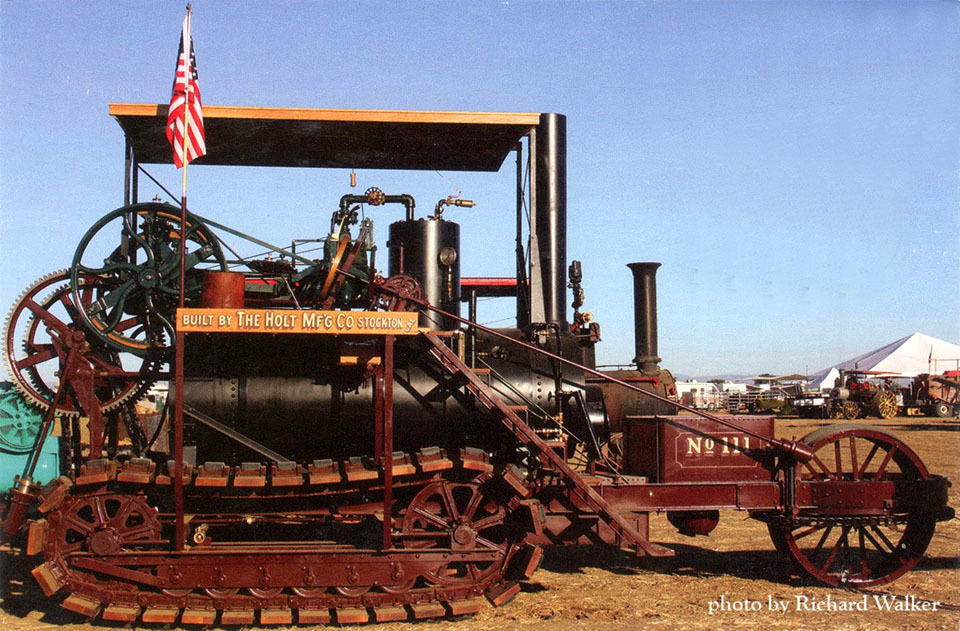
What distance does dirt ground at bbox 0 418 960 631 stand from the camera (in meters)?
7.18

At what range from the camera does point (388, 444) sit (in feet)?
23.8

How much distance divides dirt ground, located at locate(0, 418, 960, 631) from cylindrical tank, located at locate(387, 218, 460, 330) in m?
3.20

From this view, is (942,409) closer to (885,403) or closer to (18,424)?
(885,403)

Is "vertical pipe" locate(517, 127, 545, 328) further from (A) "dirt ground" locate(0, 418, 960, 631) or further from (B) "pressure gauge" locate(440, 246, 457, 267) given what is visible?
(A) "dirt ground" locate(0, 418, 960, 631)

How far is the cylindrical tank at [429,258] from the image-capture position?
376 inches

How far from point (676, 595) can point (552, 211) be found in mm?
4932

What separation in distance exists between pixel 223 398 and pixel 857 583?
640cm

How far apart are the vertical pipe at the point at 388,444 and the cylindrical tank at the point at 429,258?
218 centimetres

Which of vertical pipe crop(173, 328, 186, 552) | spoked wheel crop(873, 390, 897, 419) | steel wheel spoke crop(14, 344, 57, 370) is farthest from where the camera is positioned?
spoked wheel crop(873, 390, 897, 419)

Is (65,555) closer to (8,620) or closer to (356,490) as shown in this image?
(8,620)

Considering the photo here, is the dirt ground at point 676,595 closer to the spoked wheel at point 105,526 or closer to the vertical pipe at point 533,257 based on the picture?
the spoked wheel at point 105,526

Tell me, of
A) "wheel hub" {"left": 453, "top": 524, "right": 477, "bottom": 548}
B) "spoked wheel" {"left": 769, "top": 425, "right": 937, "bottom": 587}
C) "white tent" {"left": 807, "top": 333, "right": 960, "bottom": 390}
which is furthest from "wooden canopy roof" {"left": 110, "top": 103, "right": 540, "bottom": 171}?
"white tent" {"left": 807, "top": 333, "right": 960, "bottom": 390}

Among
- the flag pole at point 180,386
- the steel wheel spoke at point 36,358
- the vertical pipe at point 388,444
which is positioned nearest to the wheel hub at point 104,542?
the flag pole at point 180,386

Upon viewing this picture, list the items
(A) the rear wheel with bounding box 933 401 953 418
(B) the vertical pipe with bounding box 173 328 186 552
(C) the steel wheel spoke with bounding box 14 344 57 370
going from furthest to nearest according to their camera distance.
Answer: (A) the rear wheel with bounding box 933 401 953 418, (C) the steel wheel spoke with bounding box 14 344 57 370, (B) the vertical pipe with bounding box 173 328 186 552
